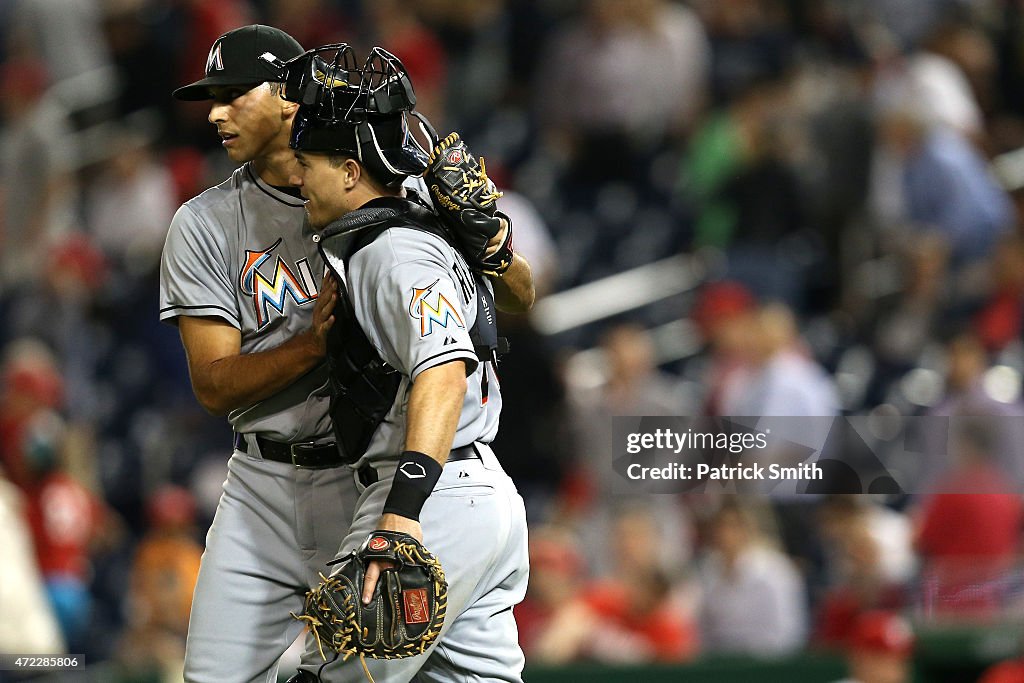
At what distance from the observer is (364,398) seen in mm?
3246

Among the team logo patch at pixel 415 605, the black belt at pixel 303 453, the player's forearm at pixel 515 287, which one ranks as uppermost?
the player's forearm at pixel 515 287

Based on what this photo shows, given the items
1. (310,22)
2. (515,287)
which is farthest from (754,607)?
(310,22)

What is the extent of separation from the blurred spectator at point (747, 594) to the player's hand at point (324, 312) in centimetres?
332

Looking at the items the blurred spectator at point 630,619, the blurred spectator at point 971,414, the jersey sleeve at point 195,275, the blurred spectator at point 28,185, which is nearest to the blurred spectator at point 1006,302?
the blurred spectator at point 971,414

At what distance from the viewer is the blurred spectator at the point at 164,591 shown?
6.30m

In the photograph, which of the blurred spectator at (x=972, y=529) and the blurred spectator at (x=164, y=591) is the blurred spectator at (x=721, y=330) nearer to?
the blurred spectator at (x=972, y=529)

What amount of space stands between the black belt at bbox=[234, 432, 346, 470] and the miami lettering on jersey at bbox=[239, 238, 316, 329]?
0.95ft

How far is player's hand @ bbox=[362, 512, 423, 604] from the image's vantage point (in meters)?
2.89

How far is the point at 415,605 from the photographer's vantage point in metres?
2.93

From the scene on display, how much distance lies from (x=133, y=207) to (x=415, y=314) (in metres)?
6.52

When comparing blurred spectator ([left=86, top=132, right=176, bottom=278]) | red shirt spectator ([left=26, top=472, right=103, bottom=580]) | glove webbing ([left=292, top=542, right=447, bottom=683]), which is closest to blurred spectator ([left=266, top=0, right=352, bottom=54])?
blurred spectator ([left=86, top=132, right=176, bottom=278])

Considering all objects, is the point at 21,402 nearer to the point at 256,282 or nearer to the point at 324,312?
the point at 256,282

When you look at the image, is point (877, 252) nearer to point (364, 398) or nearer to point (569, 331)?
point (569, 331)

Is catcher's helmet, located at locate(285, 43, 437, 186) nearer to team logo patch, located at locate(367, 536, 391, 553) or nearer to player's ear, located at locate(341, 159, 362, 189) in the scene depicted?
player's ear, located at locate(341, 159, 362, 189)
